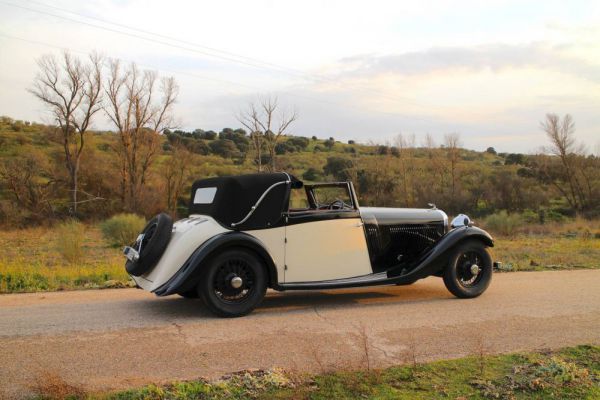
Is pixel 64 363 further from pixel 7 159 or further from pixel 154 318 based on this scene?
pixel 7 159

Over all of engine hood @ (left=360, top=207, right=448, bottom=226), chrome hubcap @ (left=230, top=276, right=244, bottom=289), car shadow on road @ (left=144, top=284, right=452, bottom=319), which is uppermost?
engine hood @ (left=360, top=207, right=448, bottom=226)

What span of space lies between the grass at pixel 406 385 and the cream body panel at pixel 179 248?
8.16 ft

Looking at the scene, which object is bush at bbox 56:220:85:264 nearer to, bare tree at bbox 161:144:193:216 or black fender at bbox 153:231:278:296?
black fender at bbox 153:231:278:296

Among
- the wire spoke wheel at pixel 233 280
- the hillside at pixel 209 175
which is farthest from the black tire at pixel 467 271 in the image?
the hillside at pixel 209 175

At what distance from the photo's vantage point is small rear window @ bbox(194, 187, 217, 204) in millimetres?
7504

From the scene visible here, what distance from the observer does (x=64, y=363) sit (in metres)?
4.99

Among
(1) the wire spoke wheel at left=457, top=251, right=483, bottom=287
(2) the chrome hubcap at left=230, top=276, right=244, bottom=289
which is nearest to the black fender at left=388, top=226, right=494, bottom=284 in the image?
(1) the wire spoke wheel at left=457, top=251, right=483, bottom=287

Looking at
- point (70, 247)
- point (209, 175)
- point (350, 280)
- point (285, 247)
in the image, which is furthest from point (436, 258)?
point (209, 175)

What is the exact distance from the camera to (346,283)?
7.52 metres

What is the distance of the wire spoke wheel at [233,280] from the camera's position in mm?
6828

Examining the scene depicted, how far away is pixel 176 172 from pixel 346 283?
1882 inches

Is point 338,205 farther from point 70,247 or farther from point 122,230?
point 122,230

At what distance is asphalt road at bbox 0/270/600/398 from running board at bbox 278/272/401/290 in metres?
0.30

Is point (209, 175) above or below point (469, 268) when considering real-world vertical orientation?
above
